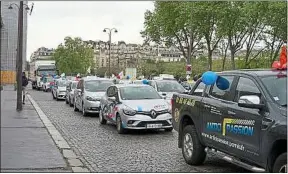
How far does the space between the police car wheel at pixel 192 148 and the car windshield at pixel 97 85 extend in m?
11.0

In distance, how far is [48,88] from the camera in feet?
159

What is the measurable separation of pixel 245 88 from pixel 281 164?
1.55m

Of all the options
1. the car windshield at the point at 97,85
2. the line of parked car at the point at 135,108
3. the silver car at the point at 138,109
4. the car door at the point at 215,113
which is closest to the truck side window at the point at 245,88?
the car door at the point at 215,113

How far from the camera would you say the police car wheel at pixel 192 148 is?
8125 millimetres

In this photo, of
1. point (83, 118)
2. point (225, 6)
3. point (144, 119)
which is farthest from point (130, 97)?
point (225, 6)

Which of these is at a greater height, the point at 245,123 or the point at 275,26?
the point at 275,26

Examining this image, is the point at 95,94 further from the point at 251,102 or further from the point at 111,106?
the point at 251,102

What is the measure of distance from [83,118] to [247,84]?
38.5 ft

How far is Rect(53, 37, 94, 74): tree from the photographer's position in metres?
85.3

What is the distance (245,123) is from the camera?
6516 mm

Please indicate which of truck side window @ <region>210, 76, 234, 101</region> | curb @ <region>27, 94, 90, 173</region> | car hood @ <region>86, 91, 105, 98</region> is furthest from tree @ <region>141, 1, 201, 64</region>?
truck side window @ <region>210, 76, 234, 101</region>

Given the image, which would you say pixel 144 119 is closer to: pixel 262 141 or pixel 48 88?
pixel 262 141

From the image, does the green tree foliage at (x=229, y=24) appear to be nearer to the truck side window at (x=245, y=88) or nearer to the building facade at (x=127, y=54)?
the truck side window at (x=245, y=88)

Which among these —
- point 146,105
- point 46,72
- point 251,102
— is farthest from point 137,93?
point 46,72
